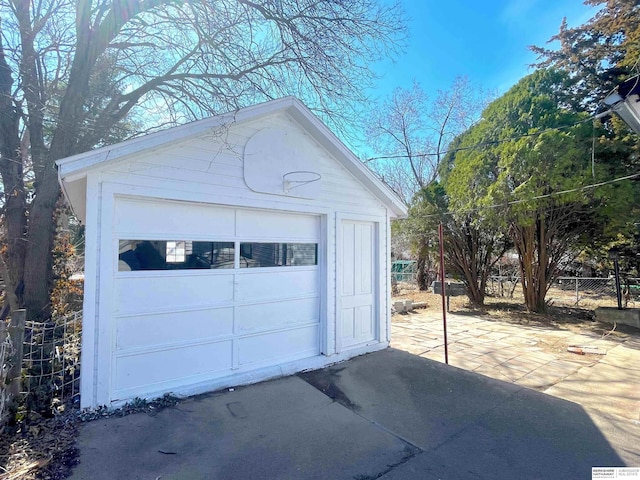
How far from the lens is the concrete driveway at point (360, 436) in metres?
2.69

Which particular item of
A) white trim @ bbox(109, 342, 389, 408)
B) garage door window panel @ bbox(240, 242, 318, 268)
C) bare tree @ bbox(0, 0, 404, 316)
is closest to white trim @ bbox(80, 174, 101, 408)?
white trim @ bbox(109, 342, 389, 408)

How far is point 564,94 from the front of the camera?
9859 millimetres

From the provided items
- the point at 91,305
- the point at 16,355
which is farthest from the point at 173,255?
the point at 16,355

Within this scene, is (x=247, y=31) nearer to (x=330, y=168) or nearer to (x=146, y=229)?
(x=330, y=168)

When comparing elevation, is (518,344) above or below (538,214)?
below

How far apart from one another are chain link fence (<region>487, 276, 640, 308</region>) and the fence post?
13.6 metres

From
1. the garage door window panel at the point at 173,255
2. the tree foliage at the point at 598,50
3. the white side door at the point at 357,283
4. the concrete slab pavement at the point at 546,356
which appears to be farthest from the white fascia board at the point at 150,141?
the tree foliage at the point at 598,50

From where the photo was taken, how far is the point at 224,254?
4.35 meters

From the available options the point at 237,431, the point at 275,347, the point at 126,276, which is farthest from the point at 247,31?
the point at 237,431

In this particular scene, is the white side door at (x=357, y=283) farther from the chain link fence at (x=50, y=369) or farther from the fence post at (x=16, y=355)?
the fence post at (x=16, y=355)

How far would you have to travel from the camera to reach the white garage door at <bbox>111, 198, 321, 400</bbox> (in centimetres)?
368

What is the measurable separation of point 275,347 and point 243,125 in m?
3.18

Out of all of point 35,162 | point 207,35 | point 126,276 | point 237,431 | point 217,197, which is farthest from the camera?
point 35,162

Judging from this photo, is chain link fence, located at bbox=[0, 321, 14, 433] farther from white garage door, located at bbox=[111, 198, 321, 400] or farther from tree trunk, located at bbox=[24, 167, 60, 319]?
tree trunk, located at bbox=[24, 167, 60, 319]
